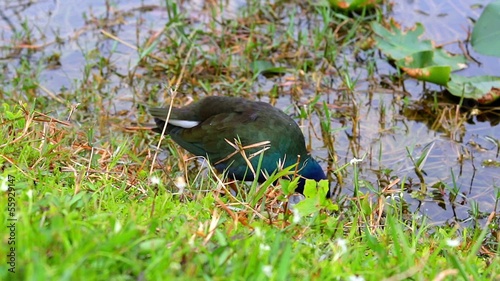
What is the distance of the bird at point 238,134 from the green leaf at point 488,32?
1583 millimetres

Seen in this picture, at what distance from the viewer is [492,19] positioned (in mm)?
4625

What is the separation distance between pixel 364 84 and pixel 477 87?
0.69m

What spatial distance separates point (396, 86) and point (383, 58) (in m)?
0.36

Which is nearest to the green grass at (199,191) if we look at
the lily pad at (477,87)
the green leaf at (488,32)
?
the lily pad at (477,87)

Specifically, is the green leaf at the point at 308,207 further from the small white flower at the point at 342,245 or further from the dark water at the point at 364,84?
the dark water at the point at 364,84

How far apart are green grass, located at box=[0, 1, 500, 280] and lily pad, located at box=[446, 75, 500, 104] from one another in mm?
445

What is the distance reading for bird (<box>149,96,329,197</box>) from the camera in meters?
3.50

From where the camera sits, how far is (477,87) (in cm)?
450

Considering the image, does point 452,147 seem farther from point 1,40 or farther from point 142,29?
point 1,40

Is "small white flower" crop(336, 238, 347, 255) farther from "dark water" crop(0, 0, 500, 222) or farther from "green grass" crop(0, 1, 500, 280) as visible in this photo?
"dark water" crop(0, 0, 500, 222)

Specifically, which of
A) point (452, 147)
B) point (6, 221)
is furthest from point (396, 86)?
point (6, 221)

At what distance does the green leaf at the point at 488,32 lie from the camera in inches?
180

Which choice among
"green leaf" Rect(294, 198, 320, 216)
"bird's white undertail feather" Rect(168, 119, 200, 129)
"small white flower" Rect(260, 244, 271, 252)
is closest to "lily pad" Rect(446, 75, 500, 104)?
"bird's white undertail feather" Rect(168, 119, 200, 129)

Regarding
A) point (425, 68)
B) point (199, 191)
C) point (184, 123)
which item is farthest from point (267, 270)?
point (425, 68)
